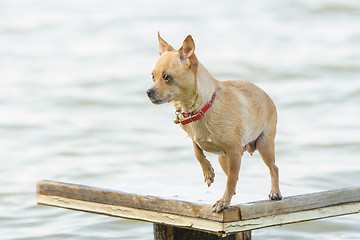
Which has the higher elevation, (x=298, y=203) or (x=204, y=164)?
(x=204, y=164)

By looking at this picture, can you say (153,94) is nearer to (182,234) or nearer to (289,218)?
(289,218)

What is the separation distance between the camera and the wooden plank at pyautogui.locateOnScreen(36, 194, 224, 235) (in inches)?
146

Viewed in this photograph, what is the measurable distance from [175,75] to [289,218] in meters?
1.12

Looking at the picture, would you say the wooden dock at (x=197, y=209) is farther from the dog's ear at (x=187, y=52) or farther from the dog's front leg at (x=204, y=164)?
the dog's ear at (x=187, y=52)

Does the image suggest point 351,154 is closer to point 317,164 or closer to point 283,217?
point 317,164

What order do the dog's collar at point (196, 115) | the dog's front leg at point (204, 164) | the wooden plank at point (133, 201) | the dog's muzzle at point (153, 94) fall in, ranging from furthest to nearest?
the dog's front leg at point (204, 164) < the wooden plank at point (133, 201) < the dog's collar at point (196, 115) < the dog's muzzle at point (153, 94)

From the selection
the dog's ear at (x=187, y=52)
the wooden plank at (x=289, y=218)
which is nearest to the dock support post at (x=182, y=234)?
the wooden plank at (x=289, y=218)

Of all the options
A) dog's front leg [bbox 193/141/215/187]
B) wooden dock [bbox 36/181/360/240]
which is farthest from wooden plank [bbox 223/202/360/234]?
dog's front leg [bbox 193/141/215/187]

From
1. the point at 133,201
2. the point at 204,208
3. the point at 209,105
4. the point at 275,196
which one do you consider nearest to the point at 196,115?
the point at 209,105

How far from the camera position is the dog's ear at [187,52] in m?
3.38

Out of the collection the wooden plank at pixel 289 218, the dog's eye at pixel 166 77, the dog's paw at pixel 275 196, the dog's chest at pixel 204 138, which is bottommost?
the wooden plank at pixel 289 218

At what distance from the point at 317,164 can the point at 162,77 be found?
210 inches

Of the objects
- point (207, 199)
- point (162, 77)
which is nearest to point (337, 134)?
point (207, 199)

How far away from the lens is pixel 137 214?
13.4 ft
